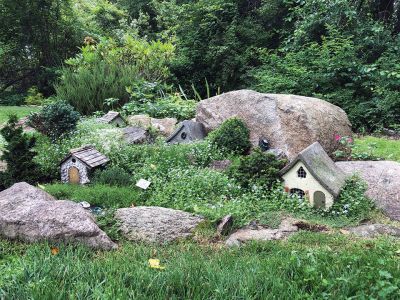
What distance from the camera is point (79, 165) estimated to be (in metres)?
6.45

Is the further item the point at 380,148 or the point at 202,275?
the point at 380,148

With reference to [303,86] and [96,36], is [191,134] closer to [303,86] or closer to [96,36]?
[303,86]

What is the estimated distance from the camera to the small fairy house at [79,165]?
641 centimetres

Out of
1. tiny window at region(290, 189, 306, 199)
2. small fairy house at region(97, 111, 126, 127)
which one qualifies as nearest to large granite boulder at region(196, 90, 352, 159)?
tiny window at region(290, 189, 306, 199)

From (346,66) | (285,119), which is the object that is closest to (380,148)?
(285,119)

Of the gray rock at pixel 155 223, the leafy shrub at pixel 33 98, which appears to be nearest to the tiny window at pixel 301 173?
the gray rock at pixel 155 223

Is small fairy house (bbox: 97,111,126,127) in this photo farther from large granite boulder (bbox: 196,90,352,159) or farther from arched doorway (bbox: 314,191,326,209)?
arched doorway (bbox: 314,191,326,209)

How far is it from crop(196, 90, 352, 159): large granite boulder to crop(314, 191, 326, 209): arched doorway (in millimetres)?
1279

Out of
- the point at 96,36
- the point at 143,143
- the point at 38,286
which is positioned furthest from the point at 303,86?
the point at 38,286

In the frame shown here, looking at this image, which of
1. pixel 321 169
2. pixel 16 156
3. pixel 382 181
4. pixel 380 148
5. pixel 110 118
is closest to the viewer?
pixel 321 169

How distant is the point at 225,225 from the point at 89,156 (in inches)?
103

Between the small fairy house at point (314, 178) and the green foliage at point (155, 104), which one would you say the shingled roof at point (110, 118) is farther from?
the small fairy house at point (314, 178)

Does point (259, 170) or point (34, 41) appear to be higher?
point (34, 41)

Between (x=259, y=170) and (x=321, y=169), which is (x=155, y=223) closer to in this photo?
(x=259, y=170)
